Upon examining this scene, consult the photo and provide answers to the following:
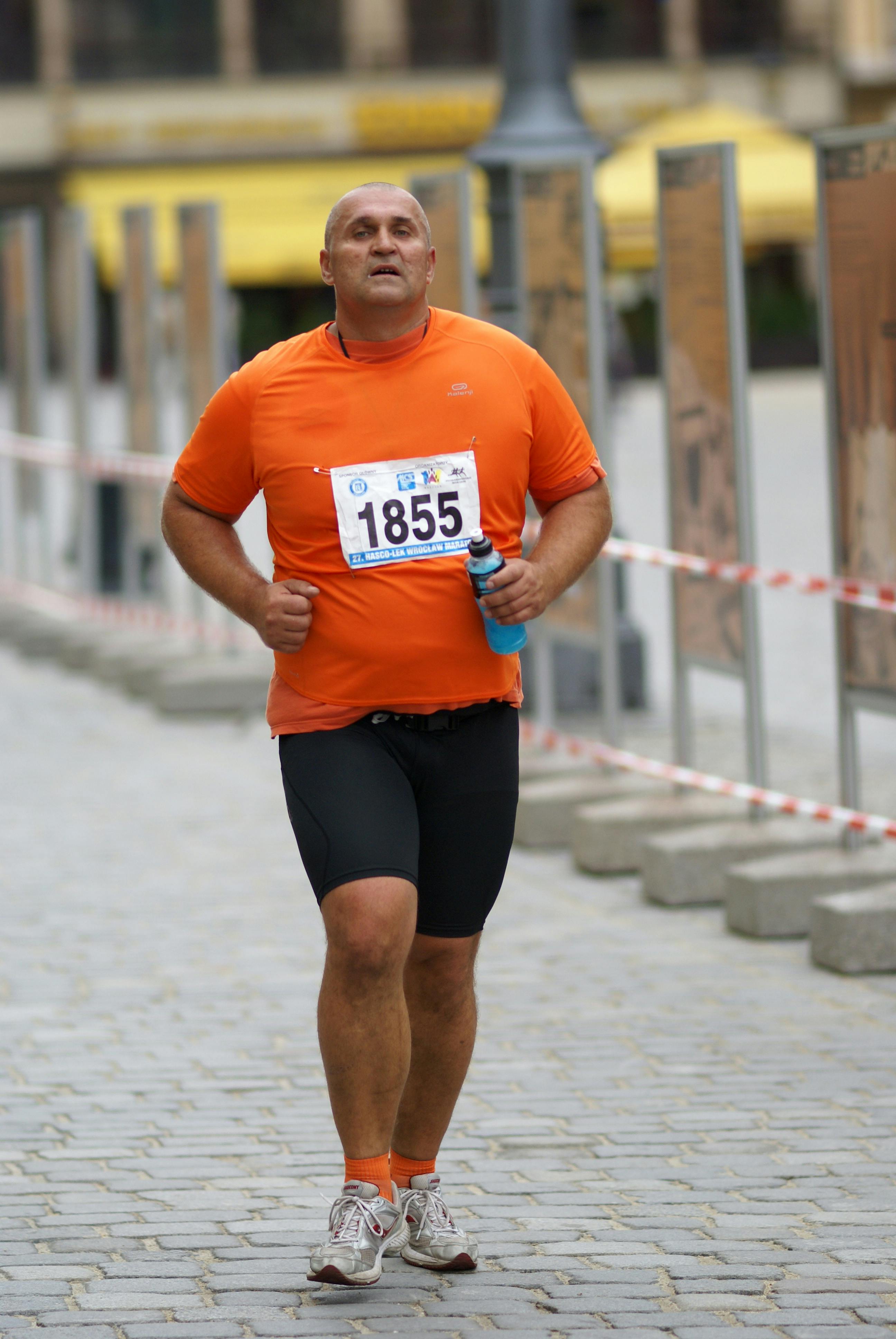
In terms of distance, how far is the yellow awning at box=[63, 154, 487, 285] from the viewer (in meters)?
44.5

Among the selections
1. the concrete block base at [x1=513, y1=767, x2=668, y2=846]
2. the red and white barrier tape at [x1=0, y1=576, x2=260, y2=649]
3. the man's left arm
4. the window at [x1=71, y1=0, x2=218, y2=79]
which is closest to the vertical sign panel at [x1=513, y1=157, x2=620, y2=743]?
the concrete block base at [x1=513, y1=767, x2=668, y2=846]

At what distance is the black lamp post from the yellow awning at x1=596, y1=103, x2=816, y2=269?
64.4ft

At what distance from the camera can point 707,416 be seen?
317 inches

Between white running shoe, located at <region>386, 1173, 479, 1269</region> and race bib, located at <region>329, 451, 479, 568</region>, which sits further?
white running shoe, located at <region>386, 1173, 479, 1269</region>

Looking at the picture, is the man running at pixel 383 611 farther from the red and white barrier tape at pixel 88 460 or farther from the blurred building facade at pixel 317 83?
the blurred building facade at pixel 317 83

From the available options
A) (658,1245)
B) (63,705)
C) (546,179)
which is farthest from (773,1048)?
→ (63,705)

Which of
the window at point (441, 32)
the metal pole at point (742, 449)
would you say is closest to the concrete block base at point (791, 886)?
the metal pole at point (742, 449)

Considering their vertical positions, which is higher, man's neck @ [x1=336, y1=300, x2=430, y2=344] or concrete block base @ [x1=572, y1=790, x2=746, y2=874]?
man's neck @ [x1=336, y1=300, x2=430, y2=344]

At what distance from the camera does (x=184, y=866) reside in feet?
27.7

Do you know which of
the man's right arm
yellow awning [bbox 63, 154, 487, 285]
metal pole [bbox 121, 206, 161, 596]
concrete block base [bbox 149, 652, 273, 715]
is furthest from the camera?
yellow awning [bbox 63, 154, 487, 285]

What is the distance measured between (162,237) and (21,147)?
767cm

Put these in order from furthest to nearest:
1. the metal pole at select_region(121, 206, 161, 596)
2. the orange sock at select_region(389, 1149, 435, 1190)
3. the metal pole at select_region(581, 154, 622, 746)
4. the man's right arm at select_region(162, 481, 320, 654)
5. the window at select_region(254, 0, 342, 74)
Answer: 1. the window at select_region(254, 0, 342, 74)
2. the metal pole at select_region(121, 206, 161, 596)
3. the metal pole at select_region(581, 154, 622, 746)
4. the orange sock at select_region(389, 1149, 435, 1190)
5. the man's right arm at select_region(162, 481, 320, 654)

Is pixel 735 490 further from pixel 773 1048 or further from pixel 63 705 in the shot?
pixel 63 705

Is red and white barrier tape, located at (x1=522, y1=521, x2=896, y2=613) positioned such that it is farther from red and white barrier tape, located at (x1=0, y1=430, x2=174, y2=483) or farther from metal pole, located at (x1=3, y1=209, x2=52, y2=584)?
metal pole, located at (x1=3, y1=209, x2=52, y2=584)
